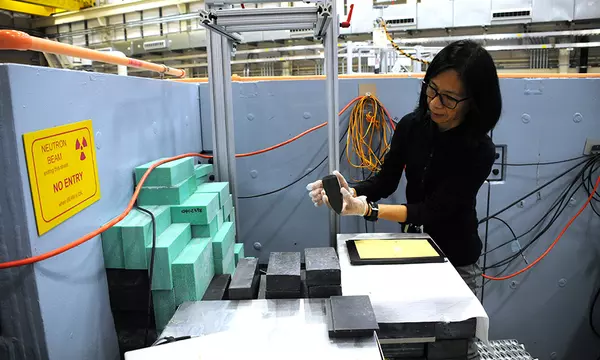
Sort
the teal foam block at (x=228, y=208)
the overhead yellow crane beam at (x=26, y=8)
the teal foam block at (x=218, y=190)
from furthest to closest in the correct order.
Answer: the overhead yellow crane beam at (x=26, y=8) < the teal foam block at (x=228, y=208) < the teal foam block at (x=218, y=190)

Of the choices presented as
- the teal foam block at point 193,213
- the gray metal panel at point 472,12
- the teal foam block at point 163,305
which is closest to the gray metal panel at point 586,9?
the gray metal panel at point 472,12

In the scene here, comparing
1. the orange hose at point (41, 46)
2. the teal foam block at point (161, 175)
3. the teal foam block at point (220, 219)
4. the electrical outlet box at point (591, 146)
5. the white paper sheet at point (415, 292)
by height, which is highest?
the orange hose at point (41, 46)

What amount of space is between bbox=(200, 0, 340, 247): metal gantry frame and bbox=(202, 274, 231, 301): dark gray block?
0.47m

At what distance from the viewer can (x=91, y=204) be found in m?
0.98

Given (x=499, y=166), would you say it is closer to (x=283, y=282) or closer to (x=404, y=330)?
(x=404, y=330)

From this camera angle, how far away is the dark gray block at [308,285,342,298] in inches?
38.1

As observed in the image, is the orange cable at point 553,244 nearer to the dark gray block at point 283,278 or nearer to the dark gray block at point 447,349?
the dark gray block at point 447,349

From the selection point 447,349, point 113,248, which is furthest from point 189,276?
point 447,349

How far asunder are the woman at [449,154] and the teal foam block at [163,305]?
55cm

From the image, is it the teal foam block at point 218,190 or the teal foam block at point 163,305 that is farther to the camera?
the teal foam block at point 218,190

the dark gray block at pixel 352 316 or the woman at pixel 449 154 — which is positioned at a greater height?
the woman at pixel 449 154

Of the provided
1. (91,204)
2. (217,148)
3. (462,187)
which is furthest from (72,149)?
(462,187)

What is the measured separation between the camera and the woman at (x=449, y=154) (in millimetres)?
1194

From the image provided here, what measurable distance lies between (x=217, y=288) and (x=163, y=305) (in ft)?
0.49
